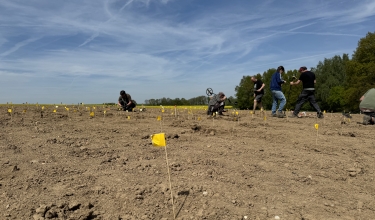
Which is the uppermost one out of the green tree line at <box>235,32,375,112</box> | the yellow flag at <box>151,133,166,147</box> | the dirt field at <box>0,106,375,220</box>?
the green tree line at <box>235,32,375,112</box>

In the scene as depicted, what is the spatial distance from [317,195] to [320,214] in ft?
1.49

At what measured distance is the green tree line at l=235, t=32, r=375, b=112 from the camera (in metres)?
33.2

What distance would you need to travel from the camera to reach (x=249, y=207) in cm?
279

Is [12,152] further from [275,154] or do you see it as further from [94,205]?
[275,154]

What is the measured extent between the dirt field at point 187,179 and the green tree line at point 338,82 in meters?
10.5

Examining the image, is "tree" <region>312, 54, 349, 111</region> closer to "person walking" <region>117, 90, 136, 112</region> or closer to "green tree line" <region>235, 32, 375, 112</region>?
"green tree line" <region>235, 32, 375, 112</region>

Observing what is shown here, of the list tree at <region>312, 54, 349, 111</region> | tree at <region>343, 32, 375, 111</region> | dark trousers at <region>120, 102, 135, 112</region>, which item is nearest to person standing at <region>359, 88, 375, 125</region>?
dark trousers at <region>120, 102, 135, 112</region>

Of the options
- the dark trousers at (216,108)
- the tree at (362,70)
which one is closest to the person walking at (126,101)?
the dark trousers at (216,108)

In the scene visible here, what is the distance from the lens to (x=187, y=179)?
339 centimetres

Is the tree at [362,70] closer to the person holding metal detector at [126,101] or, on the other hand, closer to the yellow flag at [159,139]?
the person holding metal detector at [126,101]

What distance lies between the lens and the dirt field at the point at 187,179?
2.72m

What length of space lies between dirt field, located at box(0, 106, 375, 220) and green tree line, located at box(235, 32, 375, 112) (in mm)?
10482

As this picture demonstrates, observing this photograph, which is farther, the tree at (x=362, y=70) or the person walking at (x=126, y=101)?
the tree at (x=362, y=70)

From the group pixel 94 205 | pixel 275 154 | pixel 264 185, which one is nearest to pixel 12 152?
pixel 94 205
